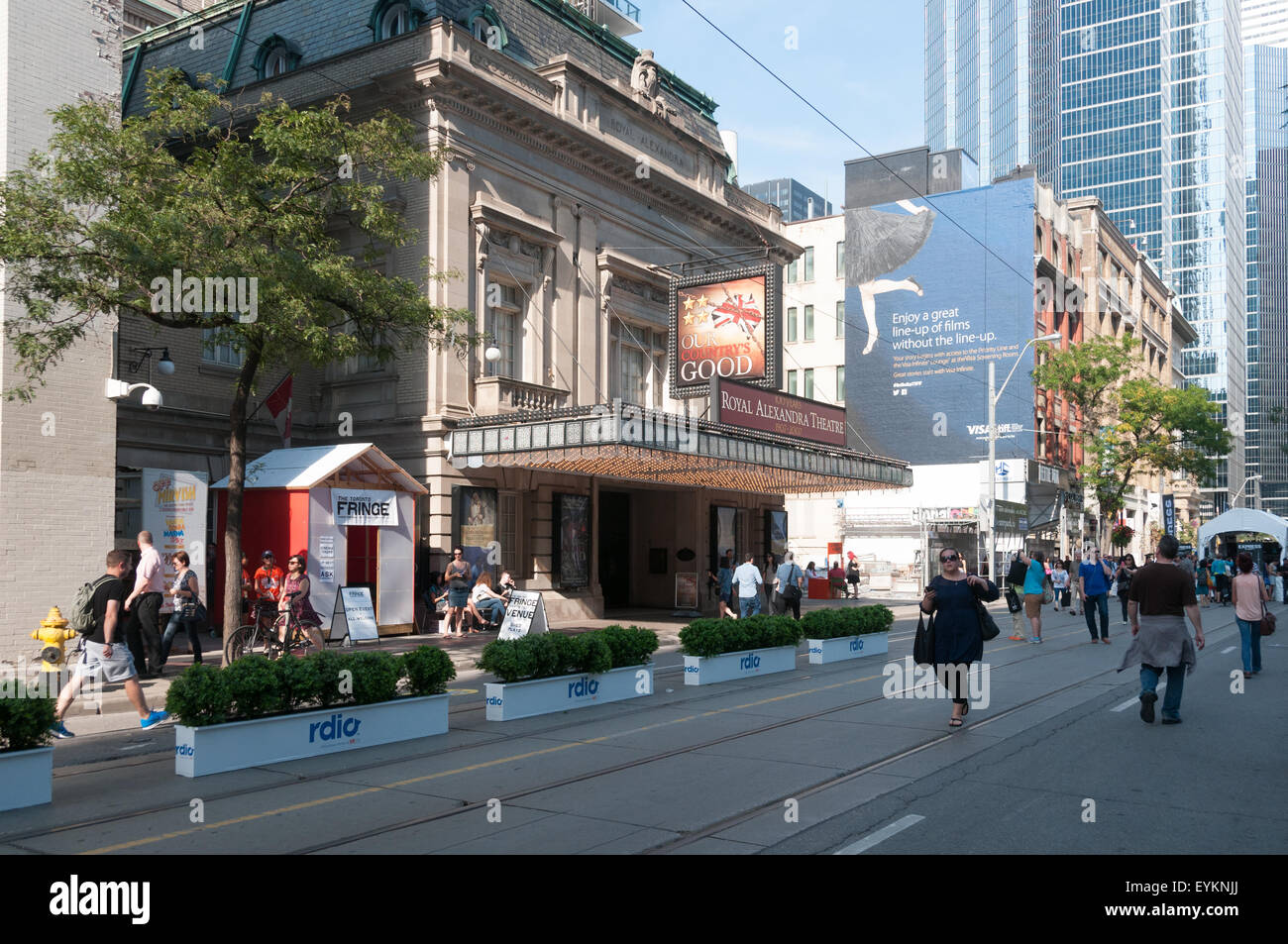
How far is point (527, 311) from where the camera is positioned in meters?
26.4

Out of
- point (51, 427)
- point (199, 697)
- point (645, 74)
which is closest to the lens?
point (199, 697)

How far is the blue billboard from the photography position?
177ft

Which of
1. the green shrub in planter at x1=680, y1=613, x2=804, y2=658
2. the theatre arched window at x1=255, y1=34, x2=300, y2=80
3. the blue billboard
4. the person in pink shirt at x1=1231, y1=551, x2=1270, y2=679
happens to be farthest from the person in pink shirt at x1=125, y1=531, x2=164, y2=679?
the blue billboard

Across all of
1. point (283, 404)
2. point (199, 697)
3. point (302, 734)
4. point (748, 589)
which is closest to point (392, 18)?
point (283, 404)

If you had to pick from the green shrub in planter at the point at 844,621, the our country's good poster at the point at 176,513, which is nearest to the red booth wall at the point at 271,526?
the our country's good poster at the point at 176,513

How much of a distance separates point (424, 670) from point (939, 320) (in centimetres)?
5021

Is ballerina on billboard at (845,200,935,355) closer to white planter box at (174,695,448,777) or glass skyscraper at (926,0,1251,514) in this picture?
white planter box at (174,695,448,777)

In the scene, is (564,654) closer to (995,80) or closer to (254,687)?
(254,687)

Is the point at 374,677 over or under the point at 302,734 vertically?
over

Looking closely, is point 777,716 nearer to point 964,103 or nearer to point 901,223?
point 901,223

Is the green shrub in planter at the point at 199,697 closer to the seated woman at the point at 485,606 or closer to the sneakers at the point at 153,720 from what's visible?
the sneakers at the point at 153,720

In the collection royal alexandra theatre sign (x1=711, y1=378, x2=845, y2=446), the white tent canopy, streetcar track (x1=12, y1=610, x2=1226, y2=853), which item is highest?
royal alexandra theatre sign (x1=711, y1=378, x2=845, y2=446)

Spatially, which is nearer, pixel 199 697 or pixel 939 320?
pixel 199 697

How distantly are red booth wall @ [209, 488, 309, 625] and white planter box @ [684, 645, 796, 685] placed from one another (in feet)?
28.9
